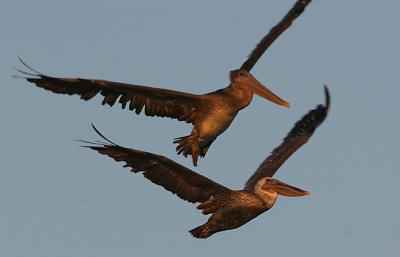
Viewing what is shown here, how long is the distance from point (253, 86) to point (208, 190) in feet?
10.9

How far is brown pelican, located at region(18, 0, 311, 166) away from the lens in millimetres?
20047

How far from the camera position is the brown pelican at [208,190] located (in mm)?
18031

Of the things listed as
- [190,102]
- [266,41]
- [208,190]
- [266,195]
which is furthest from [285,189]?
[266,41]

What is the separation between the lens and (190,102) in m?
21.1

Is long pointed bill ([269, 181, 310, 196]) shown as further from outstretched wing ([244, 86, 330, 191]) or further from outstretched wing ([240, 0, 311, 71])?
outstretched wing ([240, 0, 311, 71])

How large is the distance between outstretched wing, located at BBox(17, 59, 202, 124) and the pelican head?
3.85 ft

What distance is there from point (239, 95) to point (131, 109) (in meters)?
2.04

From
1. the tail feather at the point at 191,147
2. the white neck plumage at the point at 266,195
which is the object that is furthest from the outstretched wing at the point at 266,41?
the white neck plumage at the point at 266,195

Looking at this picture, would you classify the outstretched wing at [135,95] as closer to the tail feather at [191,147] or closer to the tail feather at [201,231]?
the tail feather at [191,147]

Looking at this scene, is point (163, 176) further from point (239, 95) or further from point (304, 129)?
point (304, 129)

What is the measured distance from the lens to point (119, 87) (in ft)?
66.2

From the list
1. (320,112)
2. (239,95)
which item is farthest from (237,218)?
(320,112)

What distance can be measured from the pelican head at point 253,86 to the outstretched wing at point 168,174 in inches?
121

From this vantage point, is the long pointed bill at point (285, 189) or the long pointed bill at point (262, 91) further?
the long pointed bill at point (262, 91)
